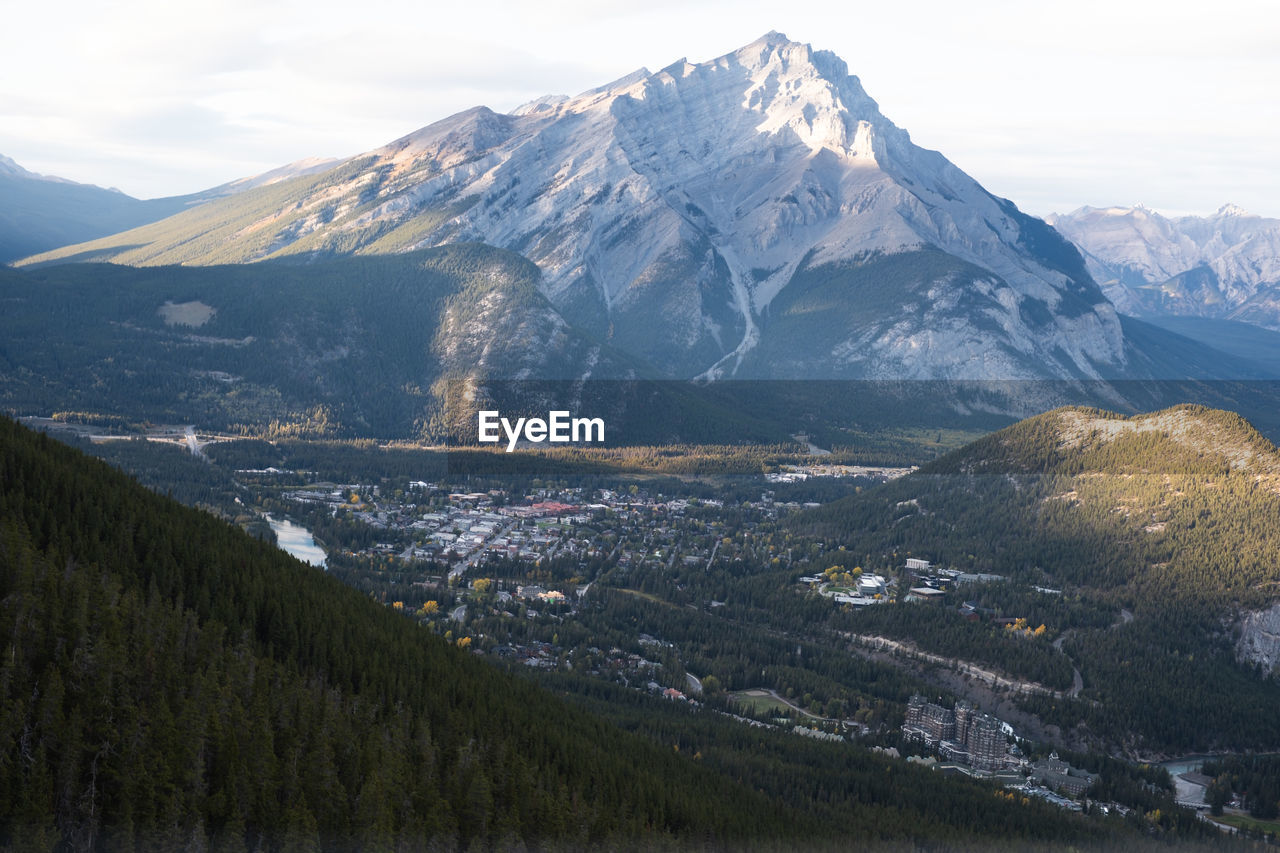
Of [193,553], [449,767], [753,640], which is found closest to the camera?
[449,767]

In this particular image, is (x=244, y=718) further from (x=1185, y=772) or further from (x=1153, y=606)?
(x=1153, y=606)

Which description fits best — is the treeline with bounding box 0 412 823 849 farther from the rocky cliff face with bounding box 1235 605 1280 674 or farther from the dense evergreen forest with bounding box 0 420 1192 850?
the rocky cliff face with bounding box 1235 605 1280 674

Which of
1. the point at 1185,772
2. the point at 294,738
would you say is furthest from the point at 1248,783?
the point at 294,738

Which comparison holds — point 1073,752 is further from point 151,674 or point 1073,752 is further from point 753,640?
point 151,674

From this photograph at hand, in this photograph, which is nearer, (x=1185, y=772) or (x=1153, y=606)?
(x=1185, y=772)

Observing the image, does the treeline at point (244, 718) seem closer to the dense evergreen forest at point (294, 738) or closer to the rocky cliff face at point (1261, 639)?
the dense evergreen forest at point (294, 738)

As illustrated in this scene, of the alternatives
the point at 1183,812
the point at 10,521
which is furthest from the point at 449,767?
the point at 1183,812

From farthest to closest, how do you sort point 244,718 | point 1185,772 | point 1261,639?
point 1261,639
point 1185,772
point 244,718

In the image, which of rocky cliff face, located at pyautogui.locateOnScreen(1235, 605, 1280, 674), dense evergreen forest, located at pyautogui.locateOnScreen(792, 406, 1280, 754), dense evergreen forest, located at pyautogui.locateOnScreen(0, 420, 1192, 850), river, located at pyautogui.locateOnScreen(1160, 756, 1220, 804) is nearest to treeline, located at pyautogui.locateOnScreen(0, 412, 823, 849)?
dense evergreen forest, located at pyautogui.locateOnScreen(0, 420, 1192, 850)
